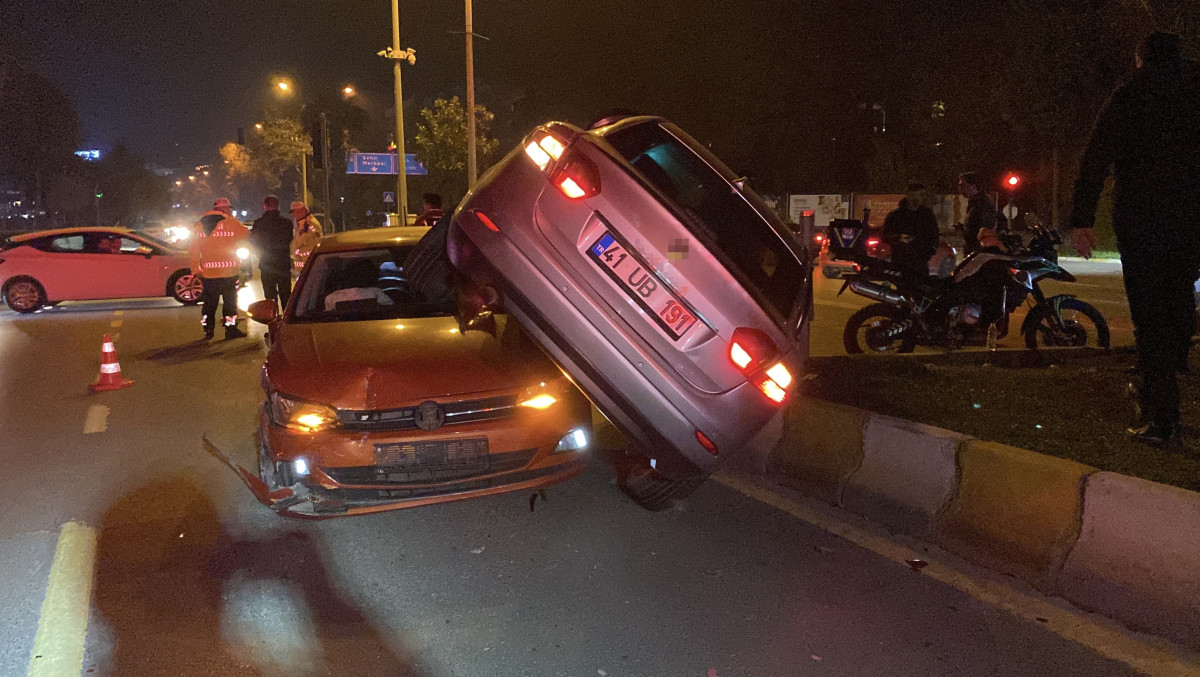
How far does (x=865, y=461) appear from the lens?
4.96 m

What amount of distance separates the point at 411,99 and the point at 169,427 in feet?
290

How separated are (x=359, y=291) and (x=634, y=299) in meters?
2.57

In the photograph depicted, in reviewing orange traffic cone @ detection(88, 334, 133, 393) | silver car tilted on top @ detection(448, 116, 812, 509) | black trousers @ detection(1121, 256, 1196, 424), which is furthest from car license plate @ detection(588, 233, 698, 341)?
orange traffic cone @ detection(88, 334, 133, 393)

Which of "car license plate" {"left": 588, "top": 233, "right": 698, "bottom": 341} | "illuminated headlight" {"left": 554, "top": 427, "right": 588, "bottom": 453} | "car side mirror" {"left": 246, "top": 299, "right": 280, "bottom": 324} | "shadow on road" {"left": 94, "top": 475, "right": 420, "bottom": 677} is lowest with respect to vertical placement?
"shadow on road" {"left": 94, "top": 475, "right": 420, "bottom": 677}

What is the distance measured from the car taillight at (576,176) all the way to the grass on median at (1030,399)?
9.38 ft

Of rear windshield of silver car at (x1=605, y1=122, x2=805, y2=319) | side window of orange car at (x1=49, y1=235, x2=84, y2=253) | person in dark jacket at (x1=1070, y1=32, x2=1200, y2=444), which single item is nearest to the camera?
rear windshield of silver car at (x1=605, y1=122, x2=805, y2=319)

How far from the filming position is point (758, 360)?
385 centimetres

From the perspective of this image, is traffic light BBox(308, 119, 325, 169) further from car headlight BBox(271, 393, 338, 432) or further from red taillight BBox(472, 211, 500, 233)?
red taillight BBox(472, 211, 500, 233)

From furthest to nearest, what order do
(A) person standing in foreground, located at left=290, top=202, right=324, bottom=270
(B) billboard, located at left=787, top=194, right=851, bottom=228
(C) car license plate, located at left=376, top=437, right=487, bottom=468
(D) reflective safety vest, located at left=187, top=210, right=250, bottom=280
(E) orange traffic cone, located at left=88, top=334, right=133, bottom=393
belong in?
(B) billboard, located at left=787, top=194, right=851, bottom=228
(A) person standing in foreground, located at left=290, top=202, right=324, bottom=270
(D) reflective safety vest, located at left=187, top=210, right=250, bottom=280
(E) orange traffic cone, located at left=88, top=334, right=133, bottom=393
(C) car license plate, located at left=376, top=437, right=487, bottom=468

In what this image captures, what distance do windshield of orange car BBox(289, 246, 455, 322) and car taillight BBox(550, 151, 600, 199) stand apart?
163 centimetres

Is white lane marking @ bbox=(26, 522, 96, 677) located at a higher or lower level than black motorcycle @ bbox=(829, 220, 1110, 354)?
lower

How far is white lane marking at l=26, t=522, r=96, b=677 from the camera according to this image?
3.35 meters

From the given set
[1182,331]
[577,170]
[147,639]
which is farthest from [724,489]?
[147,639]

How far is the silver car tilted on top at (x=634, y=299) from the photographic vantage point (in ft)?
12.6
